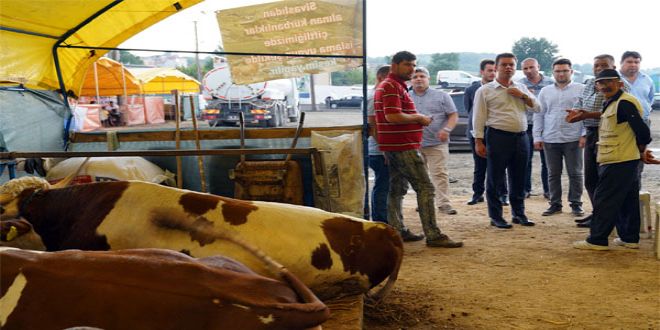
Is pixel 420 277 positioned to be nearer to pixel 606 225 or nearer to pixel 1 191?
pixel 606 225

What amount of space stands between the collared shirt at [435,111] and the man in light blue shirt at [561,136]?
4.13 feet

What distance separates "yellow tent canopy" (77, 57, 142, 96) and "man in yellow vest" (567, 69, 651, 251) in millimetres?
22712

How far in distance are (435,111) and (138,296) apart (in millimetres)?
6534

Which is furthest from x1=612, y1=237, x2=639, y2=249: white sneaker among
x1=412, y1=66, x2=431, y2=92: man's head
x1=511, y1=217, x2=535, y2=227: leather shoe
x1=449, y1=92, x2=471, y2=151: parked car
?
x1=449, y1=92, x2=471, y2=151: parked car

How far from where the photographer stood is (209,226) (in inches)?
150

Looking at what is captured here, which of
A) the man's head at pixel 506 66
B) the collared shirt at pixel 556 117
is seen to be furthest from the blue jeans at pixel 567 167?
the man's head at pixel 506 66

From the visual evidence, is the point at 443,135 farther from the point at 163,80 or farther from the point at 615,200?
the point at 163,80

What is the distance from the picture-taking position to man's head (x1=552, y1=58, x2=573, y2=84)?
8.50 metres

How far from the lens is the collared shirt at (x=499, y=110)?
7523 millimetres

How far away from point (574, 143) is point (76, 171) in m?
5.89

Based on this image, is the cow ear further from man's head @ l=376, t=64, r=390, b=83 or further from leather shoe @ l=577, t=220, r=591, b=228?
leather shoe @ l=577, t=220, r=591, b=228

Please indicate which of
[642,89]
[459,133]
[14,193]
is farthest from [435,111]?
[459,133]

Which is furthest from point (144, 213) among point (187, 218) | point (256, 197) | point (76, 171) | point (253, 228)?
point (76, 171)

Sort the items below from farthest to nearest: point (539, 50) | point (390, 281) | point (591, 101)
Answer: point (539, 50) < point (591, 101) < point (390, 281)
